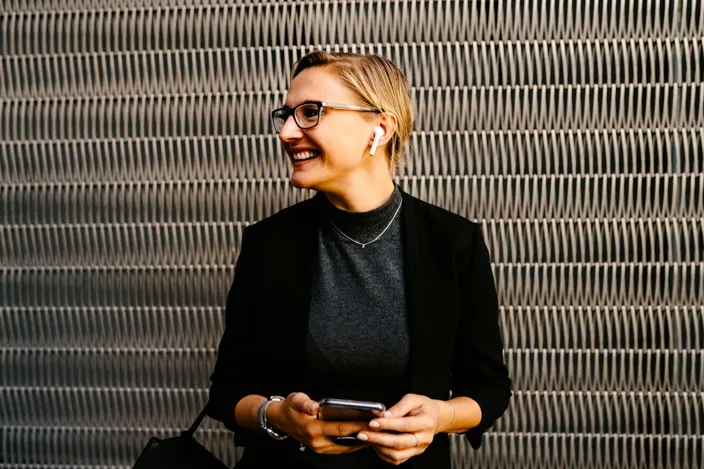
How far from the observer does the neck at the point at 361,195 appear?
2.76 feet

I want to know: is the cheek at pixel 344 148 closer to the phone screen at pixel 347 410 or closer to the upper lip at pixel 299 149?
the upper lip at pixel 299 149

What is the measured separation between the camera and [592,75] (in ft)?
3.75

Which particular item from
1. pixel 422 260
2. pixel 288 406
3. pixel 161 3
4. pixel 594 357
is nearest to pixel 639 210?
pixel 594 357

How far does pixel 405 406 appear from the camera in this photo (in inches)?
29.2

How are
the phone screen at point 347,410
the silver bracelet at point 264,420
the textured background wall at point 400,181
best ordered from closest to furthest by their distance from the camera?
the phone screen at point 347,410, the silver bracelet at point 264,420, the textured background wall at point 400,181

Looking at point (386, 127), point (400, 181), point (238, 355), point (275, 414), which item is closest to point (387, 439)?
point (275, 414)

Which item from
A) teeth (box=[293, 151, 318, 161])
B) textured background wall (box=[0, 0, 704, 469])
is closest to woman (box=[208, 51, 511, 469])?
teeth (box=[293, 151, 318, 161])

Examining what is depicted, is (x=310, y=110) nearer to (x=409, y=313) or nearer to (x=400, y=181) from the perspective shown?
(x=409, y=313)

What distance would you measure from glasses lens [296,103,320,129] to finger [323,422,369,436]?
32 centimetres

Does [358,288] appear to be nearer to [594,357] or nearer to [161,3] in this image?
[594,357]

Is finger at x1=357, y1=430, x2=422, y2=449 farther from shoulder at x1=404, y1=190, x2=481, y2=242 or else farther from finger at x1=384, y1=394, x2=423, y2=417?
shoulder at x1=404, y1=190, x2=481, y2=242

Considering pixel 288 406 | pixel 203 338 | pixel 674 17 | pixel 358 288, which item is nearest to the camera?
pixel 288 406

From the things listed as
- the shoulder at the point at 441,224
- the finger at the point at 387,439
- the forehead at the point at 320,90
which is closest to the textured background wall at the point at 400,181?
the shoulder at the point at 441,224

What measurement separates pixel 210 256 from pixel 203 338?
14cm
